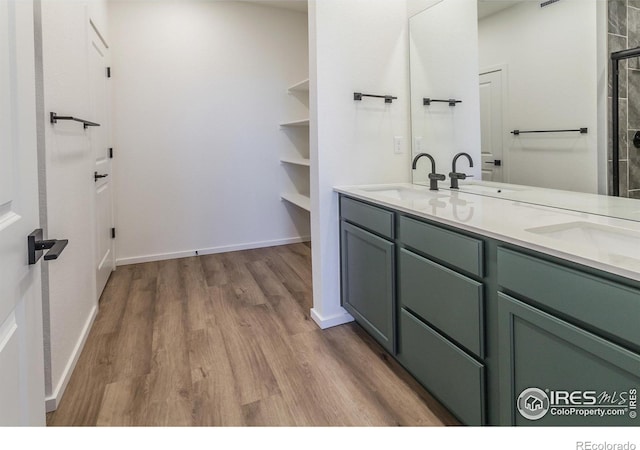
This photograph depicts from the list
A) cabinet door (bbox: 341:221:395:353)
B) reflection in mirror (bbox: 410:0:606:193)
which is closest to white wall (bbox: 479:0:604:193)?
reflection in mirror (bbox: 410:0:606:193)

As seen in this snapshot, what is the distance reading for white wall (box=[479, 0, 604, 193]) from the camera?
160 centimetres

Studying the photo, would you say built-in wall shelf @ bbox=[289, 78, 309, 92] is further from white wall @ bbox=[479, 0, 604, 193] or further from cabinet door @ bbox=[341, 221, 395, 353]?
white wall @ bbox=[479, 0, 604, 193]

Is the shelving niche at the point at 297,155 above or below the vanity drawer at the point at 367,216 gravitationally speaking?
above

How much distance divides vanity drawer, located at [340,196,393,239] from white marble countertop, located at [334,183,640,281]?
0.16 ft

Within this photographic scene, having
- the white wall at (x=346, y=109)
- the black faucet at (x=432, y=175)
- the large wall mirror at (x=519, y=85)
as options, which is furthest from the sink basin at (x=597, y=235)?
the white wall at (x=346, y=109)

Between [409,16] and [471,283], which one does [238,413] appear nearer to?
[471,283]

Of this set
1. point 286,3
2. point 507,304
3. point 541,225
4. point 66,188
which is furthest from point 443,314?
point 286,3

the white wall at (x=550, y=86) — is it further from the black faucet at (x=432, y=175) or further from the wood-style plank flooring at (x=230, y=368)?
the wood-style plank flooring at (x=230, y=368)

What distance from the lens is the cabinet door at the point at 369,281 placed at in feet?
6.37

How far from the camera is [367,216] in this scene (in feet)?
6.90

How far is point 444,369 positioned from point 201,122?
138 inches

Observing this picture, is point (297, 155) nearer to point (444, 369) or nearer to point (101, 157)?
point (101, 157)

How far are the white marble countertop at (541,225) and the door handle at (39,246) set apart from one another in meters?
1.19

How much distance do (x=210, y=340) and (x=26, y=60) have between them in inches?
70.3
